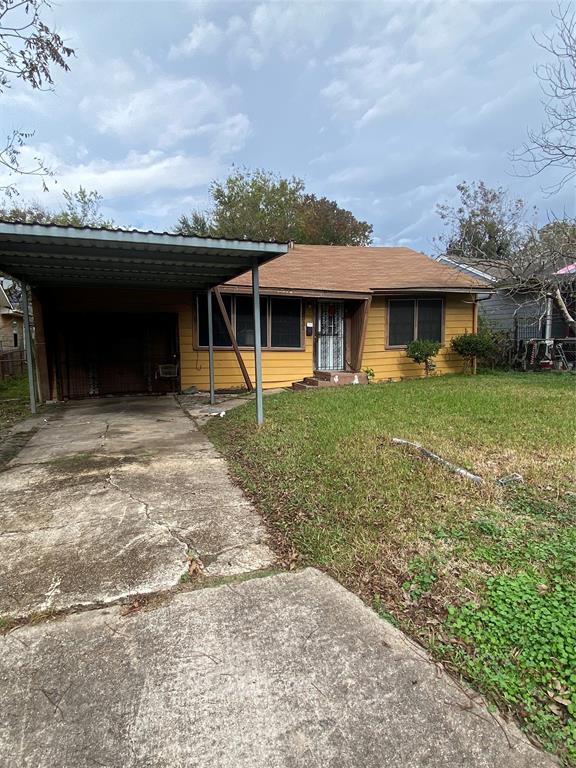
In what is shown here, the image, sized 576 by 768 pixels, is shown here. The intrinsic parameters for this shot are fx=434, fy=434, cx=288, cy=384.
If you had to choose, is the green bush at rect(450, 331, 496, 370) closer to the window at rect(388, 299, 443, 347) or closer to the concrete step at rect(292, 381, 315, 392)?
the window at rect(388, 299, 443, 347)

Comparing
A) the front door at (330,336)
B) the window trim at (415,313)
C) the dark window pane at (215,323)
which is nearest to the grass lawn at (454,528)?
the dark window pane at (215,323)

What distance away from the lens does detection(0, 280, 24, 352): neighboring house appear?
65.5 ft

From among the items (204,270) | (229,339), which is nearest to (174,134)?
(229,339)

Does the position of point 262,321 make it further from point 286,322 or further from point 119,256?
point 119,256

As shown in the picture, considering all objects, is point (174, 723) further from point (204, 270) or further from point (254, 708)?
point (204, 270)

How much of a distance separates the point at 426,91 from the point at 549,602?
12.7m

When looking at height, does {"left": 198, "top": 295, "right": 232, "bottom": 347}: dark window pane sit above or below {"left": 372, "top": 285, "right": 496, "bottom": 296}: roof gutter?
below

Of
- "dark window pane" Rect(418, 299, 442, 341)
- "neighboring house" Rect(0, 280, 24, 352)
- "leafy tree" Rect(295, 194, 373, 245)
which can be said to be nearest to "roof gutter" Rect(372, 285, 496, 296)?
"dark window pane" Rect(418, 299, 442, 341)

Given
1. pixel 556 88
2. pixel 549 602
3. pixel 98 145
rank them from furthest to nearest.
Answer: pixel 98 145, pixel 556 88, pixel 549 602

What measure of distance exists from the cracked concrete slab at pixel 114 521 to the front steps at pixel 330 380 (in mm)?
4573

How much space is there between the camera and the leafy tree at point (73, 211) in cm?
2206

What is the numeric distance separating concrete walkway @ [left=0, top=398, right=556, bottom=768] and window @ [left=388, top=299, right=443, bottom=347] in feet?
30.0

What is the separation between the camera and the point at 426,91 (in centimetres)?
1118

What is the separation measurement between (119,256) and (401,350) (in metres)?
7.72
